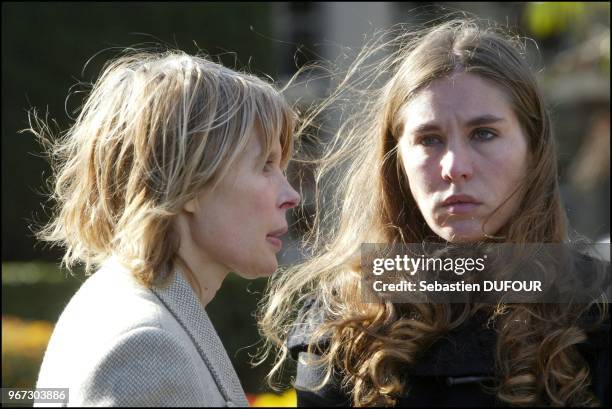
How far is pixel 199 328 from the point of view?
2.08m

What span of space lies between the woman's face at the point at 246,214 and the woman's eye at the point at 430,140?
19.3 inches

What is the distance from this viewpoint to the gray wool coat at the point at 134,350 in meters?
1.81

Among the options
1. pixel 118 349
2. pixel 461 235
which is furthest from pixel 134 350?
pixel 461 235

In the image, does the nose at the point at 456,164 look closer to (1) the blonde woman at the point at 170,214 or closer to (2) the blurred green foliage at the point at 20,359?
(1) the blonde woman at the point at 170,214

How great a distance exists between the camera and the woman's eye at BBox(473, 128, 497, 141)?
8.30 feet

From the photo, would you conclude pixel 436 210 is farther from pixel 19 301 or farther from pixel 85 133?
pixel 19 301

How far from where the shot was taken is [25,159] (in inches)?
390

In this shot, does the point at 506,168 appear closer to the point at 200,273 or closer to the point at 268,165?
the point at 268,165

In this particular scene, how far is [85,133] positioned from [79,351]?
589 mm

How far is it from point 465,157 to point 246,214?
2.11 ft

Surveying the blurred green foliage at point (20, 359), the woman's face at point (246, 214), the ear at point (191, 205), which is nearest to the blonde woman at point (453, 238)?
the woman's face at point (246, 214)

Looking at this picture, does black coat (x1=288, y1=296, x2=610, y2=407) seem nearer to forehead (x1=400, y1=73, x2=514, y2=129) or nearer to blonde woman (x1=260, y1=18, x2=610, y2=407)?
blonde woman (x1=260, y1=18, x2=610, y2=407)

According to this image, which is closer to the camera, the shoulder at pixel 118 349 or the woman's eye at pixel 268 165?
the shoulder at pixel 118 349

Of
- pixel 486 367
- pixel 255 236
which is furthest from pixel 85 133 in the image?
pixel 486 367
